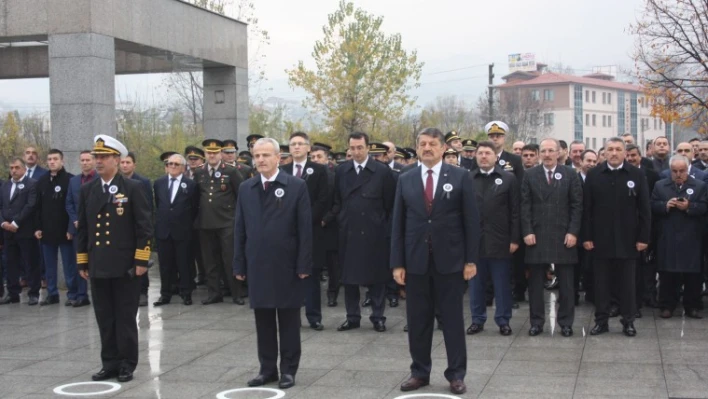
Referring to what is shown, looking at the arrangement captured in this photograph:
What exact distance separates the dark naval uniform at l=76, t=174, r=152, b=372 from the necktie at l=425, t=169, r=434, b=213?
8.77 ft

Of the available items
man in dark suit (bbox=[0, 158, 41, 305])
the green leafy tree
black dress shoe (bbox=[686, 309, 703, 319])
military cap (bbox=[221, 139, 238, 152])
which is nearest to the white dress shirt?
black dress shoe (bbox=[686, 309, 703, 319])

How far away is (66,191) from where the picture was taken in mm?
13438

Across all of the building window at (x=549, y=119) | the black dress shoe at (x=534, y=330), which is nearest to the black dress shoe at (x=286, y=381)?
the black dress shoe at (x=534, y=330)

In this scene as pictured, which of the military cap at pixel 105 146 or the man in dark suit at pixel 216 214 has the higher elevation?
the military cap at pixel 105 146

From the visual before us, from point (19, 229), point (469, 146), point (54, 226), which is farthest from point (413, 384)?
point (19, 229)

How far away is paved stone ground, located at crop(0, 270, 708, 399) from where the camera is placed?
798cm

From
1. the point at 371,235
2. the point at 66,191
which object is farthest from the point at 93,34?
the point at 371,235

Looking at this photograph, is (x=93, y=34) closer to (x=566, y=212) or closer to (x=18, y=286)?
(x=18, y=286)

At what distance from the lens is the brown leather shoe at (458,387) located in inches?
306

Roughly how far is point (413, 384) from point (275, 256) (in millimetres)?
1636

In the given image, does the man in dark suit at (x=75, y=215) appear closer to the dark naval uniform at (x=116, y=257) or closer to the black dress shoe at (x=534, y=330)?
the dark naval uniform at (x=116, y=257)

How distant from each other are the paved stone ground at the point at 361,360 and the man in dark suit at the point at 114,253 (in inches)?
14.1

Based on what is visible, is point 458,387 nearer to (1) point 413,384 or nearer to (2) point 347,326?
(1) point 413,384

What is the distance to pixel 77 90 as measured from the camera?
14391mm
